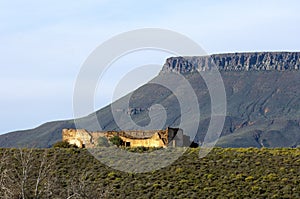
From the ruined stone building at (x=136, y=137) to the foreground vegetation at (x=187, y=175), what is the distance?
12.9 ft

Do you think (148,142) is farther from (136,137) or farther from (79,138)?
(79,138)

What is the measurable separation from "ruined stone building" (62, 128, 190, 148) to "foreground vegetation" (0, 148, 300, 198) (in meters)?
3.92

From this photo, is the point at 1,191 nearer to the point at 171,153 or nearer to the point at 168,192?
the point at 168,192

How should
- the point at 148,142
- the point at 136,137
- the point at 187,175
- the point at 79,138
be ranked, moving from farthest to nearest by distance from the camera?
1. the point at 79,138
2. the point at 136,137
3. the point at 148,142
4. the point at 187,175

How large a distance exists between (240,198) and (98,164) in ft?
51.7

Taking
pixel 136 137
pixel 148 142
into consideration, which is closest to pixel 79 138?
pixel 136 137

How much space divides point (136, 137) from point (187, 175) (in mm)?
15080

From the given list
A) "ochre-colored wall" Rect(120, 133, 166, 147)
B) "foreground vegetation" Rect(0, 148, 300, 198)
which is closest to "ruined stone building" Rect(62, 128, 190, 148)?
"ochre-colored wall" Rect(120, 133, 166, 147)

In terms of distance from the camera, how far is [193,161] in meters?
72.4

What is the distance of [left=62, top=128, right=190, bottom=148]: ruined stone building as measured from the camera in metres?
79.8

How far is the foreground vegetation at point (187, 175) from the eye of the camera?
62531mm

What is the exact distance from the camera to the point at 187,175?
68.4 m

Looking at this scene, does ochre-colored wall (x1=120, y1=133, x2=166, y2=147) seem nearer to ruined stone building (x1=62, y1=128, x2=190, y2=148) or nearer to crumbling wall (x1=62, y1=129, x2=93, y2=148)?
ruined stone building (x1=62, y1=128, x2=190, y2=148)

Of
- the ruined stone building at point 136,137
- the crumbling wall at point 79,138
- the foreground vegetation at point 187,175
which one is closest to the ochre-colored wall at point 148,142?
the ruined stone building at point 136,137
